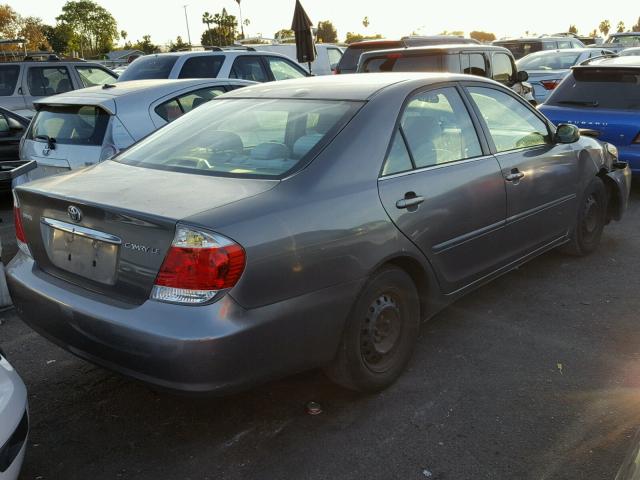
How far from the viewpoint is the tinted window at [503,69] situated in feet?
32.2

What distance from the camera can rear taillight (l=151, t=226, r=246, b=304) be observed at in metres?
2.56

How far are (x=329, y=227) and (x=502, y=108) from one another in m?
2.12

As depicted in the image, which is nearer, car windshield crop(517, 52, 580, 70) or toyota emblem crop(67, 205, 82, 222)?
toyota emblem crop(67, 205, 82, 222)

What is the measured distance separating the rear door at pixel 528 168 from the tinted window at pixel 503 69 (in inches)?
208

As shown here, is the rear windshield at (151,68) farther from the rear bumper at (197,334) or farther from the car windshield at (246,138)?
the rear bumper at (197,334)

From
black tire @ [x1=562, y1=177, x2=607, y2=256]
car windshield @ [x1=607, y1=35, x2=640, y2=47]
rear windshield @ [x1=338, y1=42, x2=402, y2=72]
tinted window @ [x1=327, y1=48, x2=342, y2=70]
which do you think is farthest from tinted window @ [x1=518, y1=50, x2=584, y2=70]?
car windshield @ [x1=607, y1=35, x2=640, y2=47]

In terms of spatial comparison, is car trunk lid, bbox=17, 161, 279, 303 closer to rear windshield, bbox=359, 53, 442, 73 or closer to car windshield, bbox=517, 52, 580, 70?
rear windshield, bbox=359, 53, 442, 73

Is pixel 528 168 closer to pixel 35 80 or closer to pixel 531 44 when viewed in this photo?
pixel 35 80

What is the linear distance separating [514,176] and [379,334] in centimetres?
154

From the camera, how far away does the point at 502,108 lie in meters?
4.45

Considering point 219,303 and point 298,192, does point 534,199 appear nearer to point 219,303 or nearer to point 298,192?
point 298,192

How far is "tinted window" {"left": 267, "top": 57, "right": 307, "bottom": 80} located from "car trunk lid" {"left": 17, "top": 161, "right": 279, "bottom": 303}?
7511 millimetres

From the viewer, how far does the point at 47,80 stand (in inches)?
427

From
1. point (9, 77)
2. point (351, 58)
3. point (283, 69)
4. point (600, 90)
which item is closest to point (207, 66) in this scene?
point (283, 69)
